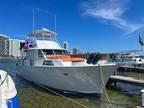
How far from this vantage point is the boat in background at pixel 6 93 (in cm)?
493

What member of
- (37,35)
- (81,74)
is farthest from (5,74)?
(37,35)

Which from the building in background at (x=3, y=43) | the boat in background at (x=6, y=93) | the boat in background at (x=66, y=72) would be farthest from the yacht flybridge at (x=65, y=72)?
the boat in background at (x=6, y=93)

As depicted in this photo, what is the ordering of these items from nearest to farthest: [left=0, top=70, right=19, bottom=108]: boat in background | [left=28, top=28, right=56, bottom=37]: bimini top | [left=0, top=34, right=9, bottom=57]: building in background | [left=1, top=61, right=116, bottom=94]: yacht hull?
[left=0, top=70, right=19, bottom=108]: boat in background < [left=0, top=34, right=9, bottom=57]: building in background < [left=1, top=61, right=116, bottom=94]: yacht hull < [left=28, top=28, right=56, bottom=37]: bimini top

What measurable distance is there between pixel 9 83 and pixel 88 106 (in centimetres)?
693

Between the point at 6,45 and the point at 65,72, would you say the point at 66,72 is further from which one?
the point at 6,45

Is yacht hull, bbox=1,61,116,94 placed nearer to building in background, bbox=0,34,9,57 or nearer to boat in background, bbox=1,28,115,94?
boat in background, bbox=1,28,115,94

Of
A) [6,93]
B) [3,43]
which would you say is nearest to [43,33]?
[3,43]

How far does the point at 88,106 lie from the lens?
11.4 meters

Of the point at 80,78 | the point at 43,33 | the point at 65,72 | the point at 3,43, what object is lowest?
the point at 80,78

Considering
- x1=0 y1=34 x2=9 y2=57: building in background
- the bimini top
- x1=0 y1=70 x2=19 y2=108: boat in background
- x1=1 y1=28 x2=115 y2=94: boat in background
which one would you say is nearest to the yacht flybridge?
x1=1 y1=28 x2=115 y2=94: boat in background

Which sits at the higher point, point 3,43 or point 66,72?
point 3,43

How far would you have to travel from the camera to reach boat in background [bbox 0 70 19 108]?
493 centimetres

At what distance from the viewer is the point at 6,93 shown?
5.06 metres

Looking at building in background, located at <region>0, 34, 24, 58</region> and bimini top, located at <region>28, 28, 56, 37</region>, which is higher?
bimini top, located at <region>28, 28, 56, 37</region>
